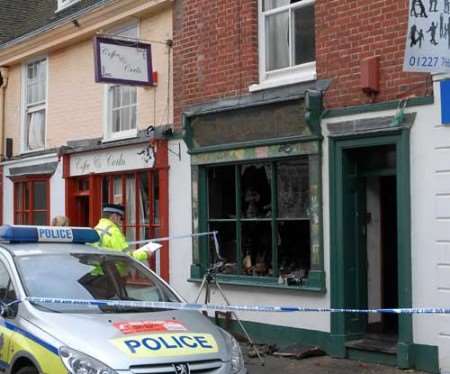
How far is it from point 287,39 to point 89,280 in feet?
17.5

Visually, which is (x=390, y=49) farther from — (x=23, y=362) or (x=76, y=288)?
(x=23, y=362)

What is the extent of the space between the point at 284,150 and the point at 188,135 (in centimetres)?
203

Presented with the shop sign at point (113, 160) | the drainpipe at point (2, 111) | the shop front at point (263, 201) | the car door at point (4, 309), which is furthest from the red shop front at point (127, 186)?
the car door at point (4, 309)

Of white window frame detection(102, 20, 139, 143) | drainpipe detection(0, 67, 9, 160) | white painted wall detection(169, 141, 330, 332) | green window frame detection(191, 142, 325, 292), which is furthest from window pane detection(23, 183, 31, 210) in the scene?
green window frame detection(191, 142, 325, 292)

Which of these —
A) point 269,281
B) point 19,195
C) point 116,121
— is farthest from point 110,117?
point 269,281

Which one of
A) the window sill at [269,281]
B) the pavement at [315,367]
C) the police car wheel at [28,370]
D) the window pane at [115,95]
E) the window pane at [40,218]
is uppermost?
the window pane at [115,95]

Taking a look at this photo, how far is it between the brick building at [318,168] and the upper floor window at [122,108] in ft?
5.13

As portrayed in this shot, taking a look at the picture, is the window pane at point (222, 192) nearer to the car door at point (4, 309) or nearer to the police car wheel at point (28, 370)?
the car door at point (4, 309)

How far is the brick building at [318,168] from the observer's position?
8.78 m

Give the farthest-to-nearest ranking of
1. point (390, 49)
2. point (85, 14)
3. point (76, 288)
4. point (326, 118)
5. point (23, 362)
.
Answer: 1. point (85, 14)
2. point (326, 118)
3. point (390, 49)
4. point (76, 288)
5. point (23, 362)

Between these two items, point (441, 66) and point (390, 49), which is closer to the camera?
point (441, 66)

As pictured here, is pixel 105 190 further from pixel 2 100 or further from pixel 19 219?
pixel 2 100

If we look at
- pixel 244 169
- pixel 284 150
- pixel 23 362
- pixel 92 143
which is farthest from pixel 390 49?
pixel 92 143

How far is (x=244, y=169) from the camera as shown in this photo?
1125cm
